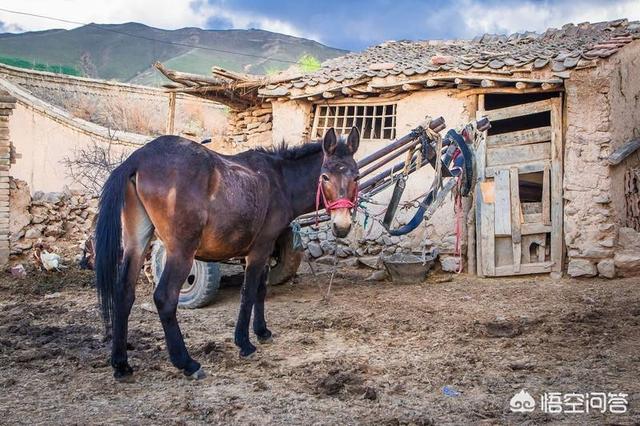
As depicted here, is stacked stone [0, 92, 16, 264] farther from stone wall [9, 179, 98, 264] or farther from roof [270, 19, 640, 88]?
roof [270, 19, 640, 88]

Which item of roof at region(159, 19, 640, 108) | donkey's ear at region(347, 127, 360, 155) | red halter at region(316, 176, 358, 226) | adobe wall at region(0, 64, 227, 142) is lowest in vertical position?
red halter at region(316, 176, 358, 226)

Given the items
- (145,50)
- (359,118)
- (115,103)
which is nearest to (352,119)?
(359,118)

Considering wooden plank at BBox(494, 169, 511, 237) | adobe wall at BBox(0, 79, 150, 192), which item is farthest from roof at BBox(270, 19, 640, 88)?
adobe wall at BBox(0, 79, 150, 192)

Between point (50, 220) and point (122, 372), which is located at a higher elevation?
point (50, 220)

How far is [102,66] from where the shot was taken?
40.2 meters

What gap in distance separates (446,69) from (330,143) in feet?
13.9

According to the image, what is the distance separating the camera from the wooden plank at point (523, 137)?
8.74m

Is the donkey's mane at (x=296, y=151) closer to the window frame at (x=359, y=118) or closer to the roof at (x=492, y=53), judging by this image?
the roof at (x=492, y=53)

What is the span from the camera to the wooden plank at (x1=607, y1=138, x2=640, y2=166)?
26.3ft

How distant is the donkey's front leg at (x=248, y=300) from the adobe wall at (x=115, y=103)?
16.3 meters

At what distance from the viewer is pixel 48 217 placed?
1105 centimetres

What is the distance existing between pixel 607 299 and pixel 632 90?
356cm

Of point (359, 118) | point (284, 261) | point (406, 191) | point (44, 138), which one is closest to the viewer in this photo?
point (284, 261)

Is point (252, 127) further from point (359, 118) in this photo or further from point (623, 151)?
point (623, 151)
